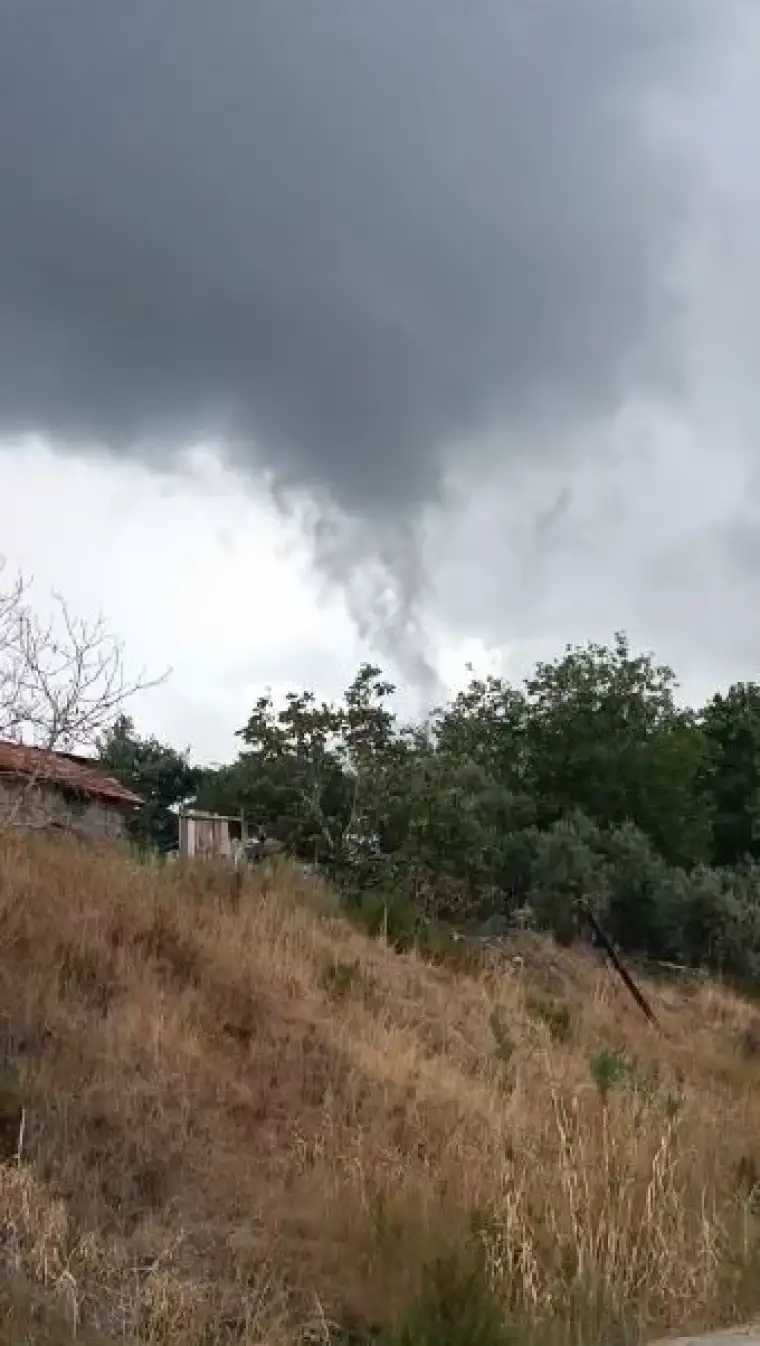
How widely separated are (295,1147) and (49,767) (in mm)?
5573

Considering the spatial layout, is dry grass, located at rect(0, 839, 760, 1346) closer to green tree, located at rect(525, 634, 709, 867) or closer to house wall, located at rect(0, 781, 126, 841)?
house wall, located at rect(0, 781, 126, 841)

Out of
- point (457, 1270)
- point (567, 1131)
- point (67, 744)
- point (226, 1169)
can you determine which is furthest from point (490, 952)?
point (457, 1270)

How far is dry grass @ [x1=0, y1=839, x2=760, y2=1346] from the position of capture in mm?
7246

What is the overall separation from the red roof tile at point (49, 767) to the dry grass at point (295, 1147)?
793 mm

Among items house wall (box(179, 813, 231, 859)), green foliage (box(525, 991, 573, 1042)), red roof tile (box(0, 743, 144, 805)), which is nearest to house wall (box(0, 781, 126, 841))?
red roof tile (box(0, 743, 144, 805))

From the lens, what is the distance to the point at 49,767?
14.2 metres

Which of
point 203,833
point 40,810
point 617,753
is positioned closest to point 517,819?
point 617,753

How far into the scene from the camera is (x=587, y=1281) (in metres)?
7.82

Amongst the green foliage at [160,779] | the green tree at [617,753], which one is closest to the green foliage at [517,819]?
the green tree at [617,753]

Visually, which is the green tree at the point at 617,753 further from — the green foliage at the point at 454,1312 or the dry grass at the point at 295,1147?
the green foliage at the point at 454,1312

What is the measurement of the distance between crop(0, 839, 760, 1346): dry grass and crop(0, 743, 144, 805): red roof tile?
79cm

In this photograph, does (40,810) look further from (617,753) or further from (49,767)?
(617,753)

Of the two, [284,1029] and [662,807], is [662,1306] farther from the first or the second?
[662,807]

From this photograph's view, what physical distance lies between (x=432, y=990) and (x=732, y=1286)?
772 centimetres
